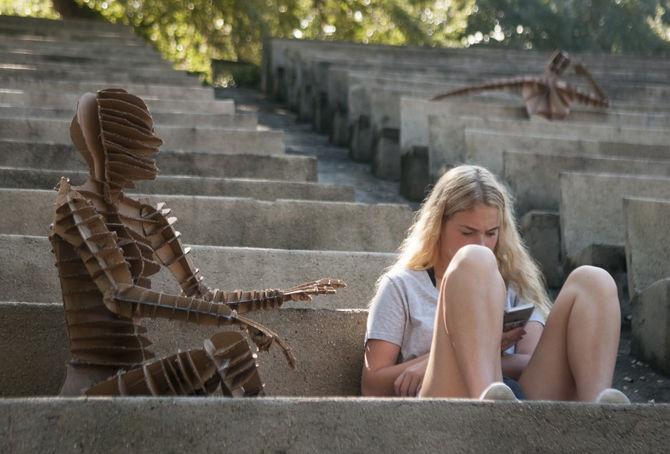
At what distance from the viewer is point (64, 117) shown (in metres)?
6.69

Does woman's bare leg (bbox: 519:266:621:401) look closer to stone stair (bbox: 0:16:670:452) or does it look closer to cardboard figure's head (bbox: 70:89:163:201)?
stone stair (bbox: 0:16:670:452)

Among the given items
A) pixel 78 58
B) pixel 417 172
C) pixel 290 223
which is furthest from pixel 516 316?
pixel 78 58

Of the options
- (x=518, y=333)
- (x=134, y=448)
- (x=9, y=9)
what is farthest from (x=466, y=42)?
(x=134, y=448)

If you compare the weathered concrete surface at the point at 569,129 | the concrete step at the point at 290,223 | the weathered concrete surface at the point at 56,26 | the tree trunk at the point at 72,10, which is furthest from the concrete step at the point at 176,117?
the tree trunk at the point at 72,10

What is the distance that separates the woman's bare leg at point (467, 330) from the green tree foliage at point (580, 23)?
1301 centimetres

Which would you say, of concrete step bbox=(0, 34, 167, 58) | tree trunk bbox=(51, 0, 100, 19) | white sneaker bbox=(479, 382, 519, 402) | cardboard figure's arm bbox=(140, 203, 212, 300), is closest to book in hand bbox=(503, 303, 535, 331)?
white sneaker bbox=(479, 382, 519, 402)

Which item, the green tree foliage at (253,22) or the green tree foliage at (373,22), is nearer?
the green tree foliage at (373,22)

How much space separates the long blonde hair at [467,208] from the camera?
146 inches

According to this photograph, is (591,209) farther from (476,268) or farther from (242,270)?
(476,268)

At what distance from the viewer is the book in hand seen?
3404 millimetres

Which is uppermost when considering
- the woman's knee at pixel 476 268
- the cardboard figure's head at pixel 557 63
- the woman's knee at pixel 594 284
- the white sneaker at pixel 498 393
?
the cardboard figure's head at pixel 557 63

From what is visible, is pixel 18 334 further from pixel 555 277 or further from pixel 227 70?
pixel 227 70

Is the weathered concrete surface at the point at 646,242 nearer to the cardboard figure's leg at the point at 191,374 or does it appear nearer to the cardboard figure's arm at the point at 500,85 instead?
the cardboard figure's leg at the point at 191,374

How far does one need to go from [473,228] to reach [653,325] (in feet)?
2.77
